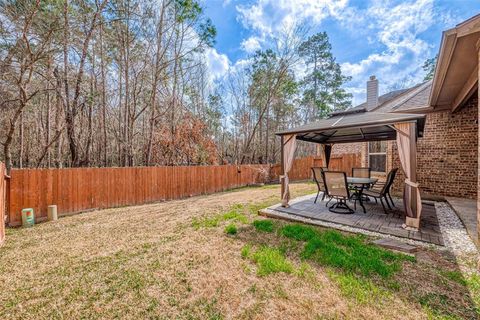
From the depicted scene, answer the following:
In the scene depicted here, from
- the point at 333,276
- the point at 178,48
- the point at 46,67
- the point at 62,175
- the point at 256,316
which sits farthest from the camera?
the point at 178,48

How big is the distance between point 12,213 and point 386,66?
22.4 meters

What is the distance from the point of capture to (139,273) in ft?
8.64

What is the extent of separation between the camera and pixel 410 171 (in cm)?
377

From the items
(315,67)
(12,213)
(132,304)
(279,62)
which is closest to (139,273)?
(132,304)

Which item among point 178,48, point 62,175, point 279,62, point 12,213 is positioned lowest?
point 12,213

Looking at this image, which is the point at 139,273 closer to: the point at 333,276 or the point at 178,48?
the point at 333,276

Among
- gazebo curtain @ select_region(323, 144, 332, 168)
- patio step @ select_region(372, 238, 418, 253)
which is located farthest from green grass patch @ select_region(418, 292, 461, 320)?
gazebo curtain @ select_region(323, 144, 332, 168)

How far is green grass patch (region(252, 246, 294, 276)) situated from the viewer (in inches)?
102

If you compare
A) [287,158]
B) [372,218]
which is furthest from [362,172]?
[287,158]

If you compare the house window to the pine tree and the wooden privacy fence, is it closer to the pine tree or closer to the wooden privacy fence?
the wooden privacy fence

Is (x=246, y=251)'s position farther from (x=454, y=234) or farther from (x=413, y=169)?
(x=454, y=234)

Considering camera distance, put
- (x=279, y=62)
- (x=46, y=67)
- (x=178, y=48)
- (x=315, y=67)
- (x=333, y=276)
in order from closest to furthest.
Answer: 1. (x=333, y=276)
2. (x=46, y=67)
3. (x=178, y=48)
4. (x=279, y=62)
5. (x=315, y=67)

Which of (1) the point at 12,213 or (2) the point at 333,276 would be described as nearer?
(2) the point at 333,276

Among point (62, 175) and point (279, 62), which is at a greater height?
point (279, 62)
